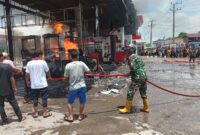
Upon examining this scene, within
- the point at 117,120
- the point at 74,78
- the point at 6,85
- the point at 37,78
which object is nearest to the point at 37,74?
the point at 37,78

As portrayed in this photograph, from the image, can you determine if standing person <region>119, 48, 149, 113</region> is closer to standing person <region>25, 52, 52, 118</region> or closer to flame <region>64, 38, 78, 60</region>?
standing person <region>25, 52, 52, 118</region>

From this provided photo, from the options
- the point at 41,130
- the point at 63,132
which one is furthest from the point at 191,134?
the point at 41,130

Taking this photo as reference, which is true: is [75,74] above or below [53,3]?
below

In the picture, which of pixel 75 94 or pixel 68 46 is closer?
pixel 75 94

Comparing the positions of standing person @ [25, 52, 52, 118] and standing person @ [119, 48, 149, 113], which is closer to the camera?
standing person @ [25, 52, 52, 118]

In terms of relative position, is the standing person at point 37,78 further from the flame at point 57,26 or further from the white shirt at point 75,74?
the flame at point 57,26

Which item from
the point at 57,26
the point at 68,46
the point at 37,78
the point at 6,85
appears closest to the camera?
the point at 6,85

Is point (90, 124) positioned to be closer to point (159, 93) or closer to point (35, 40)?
point (159, 93)

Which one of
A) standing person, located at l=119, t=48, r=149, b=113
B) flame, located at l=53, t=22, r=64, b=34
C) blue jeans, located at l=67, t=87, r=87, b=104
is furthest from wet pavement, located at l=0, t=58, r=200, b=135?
flame, located at l=53, t=22, r=64, b=34

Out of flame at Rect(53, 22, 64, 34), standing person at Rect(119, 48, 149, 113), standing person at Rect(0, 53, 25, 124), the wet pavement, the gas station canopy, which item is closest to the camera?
the wet pavement

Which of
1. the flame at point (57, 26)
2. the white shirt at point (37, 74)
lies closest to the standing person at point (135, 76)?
the white shirt at point (37, 74)

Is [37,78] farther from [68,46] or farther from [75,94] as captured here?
[68,46]

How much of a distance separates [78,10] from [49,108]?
13.0 metres

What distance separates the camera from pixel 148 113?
734 cm
